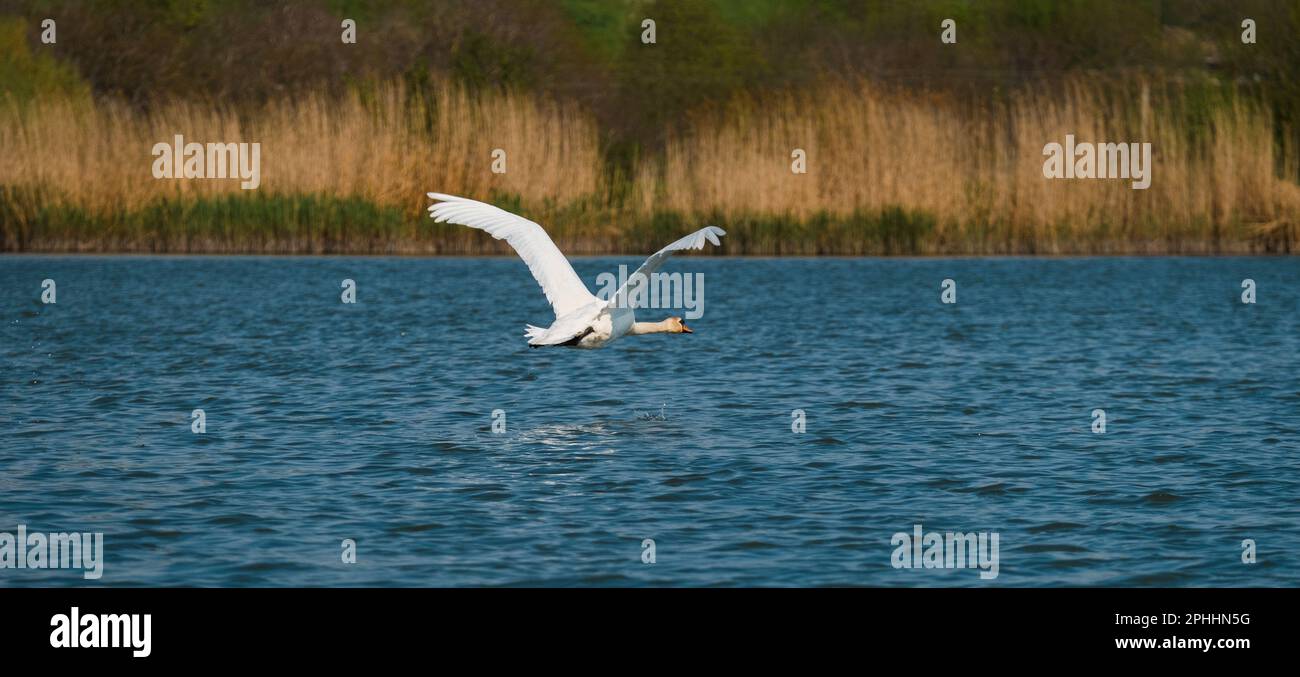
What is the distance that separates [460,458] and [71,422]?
11.9 feet

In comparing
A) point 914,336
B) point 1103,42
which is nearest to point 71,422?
point 914,336

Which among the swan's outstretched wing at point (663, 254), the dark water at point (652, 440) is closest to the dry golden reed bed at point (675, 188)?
the dark water at point (652, 440)

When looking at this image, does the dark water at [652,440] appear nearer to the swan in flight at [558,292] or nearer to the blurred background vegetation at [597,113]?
the swan in flight at [558,292]

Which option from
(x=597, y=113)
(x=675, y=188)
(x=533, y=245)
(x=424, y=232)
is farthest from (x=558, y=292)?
(x=597, y=113)

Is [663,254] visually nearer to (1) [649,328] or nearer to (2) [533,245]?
(2) [533,245]

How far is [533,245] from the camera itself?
49.1ft

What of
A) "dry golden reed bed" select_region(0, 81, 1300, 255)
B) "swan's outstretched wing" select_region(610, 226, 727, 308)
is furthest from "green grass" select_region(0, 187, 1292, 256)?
"swan's outstretched wing" select_region(610, 226, 727, 308)

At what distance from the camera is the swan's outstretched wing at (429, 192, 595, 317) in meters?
14.6

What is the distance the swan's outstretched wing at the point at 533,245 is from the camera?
575 inches

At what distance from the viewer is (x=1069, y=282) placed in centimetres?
2920

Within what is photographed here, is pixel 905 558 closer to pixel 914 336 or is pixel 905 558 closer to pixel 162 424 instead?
pixel 162 424

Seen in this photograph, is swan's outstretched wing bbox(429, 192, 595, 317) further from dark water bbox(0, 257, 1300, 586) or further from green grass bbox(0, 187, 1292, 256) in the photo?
green grass bbox(0, 187, 1292, 256)

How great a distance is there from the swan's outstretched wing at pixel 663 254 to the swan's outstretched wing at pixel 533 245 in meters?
0.54

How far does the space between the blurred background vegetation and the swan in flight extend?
1479cm
